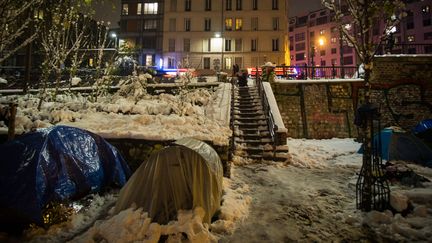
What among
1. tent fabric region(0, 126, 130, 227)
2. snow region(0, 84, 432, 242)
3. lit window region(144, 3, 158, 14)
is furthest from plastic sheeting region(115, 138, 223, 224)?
lit window region(144, 3, 158, 14)

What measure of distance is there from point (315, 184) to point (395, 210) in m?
2.35

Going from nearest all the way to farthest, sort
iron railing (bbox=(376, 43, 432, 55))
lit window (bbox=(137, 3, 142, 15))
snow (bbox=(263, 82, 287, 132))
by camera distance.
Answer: snow (bbox=(263, 82, 287, 132)) → iron railing (bbox=(376, 43, 432, 55)) → lit window (bbox=(137, 3, 142, 15))

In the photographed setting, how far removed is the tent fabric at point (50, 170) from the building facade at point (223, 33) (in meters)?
36.3

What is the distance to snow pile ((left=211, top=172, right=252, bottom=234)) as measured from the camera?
479 centimetres

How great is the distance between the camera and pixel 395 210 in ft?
17.5

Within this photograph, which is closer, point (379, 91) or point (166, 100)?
point (166, 100)

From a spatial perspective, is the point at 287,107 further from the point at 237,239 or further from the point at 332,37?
the point at 332,37

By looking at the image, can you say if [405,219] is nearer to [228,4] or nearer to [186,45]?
[186,45]

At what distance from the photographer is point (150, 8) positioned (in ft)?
152

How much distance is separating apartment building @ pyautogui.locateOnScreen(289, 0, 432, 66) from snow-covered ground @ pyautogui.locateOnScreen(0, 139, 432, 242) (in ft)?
132

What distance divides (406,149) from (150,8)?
1807 inches

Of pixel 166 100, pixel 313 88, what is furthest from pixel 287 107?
pixel 166 100

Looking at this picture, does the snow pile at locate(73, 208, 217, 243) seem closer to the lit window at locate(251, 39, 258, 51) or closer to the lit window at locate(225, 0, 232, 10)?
the lit window at locate(251, 39, 258, 51)

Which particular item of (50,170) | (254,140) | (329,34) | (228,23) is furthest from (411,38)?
(50,170)
